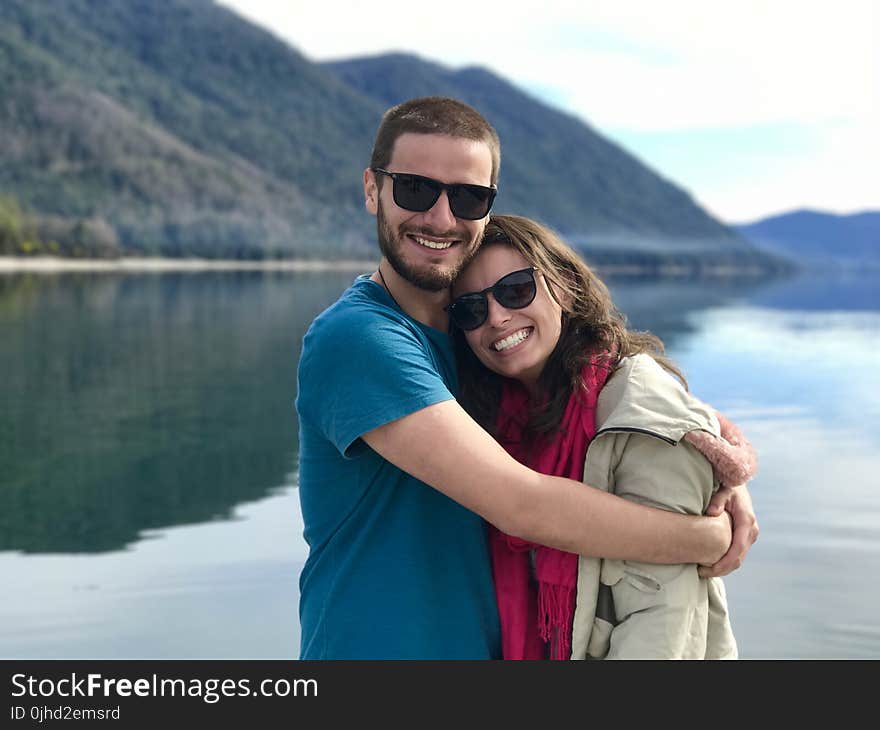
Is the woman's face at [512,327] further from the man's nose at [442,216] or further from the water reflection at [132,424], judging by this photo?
the water reflection at [132,424]

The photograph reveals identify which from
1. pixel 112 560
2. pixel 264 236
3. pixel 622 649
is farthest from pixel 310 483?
pixel 264 236

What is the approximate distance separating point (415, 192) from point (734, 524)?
3.47 feet

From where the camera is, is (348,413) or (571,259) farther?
(571,259)

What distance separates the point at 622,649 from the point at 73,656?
3.98 metres

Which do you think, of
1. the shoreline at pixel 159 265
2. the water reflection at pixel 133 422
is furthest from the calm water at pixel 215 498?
the shoreline at pixel 159 265

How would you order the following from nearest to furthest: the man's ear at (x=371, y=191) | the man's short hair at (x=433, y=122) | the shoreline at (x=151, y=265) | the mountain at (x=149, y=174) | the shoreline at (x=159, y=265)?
the man's short hair at (x=433, y=122) < the man's ear at (x=371, y=191) < the shoreline at (x=159, y=265) < the shoreline at (x=151, y=265) < the mountain at (x=149, y=174)

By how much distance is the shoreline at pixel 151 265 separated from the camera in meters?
74.1

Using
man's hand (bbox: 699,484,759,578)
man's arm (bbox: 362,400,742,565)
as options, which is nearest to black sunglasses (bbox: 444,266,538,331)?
man's arm (bbox: 362,400,742,565)

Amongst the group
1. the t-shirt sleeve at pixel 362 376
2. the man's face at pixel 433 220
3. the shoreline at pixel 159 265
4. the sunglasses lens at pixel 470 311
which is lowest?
the shoreline at pixel 159 265

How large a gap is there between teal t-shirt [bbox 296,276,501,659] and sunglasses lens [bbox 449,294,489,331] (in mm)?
135

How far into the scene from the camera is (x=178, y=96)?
199750 millimetres

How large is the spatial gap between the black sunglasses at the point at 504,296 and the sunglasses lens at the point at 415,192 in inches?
9.4

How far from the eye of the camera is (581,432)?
2.50 m

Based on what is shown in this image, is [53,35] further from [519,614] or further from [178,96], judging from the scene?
[519,614]
